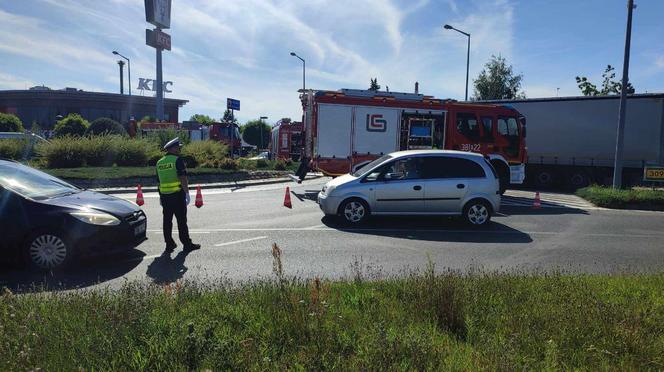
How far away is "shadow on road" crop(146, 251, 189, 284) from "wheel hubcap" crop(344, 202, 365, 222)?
151 inches

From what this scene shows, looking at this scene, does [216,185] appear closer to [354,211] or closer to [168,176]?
[354,211]

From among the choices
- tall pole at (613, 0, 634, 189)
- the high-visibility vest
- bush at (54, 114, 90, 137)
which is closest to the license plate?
the high-visibility vest

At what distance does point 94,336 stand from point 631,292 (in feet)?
17.6

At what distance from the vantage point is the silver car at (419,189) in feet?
33.7

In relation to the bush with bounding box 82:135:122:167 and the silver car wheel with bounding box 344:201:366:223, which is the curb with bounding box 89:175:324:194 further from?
the silver car wheel with bounding box 344:201:366:223

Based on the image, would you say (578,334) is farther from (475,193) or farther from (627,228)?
(627,228)

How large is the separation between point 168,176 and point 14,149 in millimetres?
20474

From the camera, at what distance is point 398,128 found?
16.7 meters

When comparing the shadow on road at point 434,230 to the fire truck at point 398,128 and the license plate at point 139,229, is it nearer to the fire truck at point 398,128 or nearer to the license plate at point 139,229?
the license plate at point 139,229

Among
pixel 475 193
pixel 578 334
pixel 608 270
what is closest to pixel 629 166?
pixel 475 193

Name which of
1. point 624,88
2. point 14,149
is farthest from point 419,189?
point 14,149

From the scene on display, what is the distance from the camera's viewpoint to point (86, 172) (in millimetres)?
18578

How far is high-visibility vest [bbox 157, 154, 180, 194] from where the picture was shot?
7.65m

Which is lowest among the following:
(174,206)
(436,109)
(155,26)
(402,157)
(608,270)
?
(608,270)
